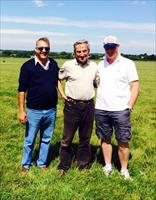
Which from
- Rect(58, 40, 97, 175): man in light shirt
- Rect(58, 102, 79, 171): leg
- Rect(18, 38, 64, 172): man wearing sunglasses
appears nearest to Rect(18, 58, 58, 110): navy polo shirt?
Rect(18, 38, 64, 172): man wearing sunglasses

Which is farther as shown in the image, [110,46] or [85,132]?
[85,132]

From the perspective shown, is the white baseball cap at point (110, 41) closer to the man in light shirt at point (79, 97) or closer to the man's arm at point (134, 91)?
the man in light shirt at point (79, 97)

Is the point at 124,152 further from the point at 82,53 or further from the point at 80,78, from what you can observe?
the point at 82,53

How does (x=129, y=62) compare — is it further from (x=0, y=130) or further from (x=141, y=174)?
(x=0, y=130)

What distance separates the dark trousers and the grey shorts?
7.3 inches

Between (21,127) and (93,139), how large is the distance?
2360 mm

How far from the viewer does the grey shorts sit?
286 inches

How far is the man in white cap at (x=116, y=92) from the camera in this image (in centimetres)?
705

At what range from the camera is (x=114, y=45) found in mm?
6988

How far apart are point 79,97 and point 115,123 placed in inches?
32.2

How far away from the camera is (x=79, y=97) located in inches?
288

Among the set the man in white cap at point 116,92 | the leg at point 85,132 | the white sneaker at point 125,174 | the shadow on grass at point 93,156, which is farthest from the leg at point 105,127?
the shadow on grass at point 93,156

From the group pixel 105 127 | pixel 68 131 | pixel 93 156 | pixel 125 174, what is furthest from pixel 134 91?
pixel 93 156

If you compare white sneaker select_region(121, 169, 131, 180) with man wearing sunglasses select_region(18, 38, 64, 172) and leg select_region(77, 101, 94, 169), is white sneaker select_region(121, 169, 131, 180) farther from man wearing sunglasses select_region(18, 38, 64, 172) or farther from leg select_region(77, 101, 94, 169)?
man wearing sunglasses select_region(18, 38, 64, 172)
